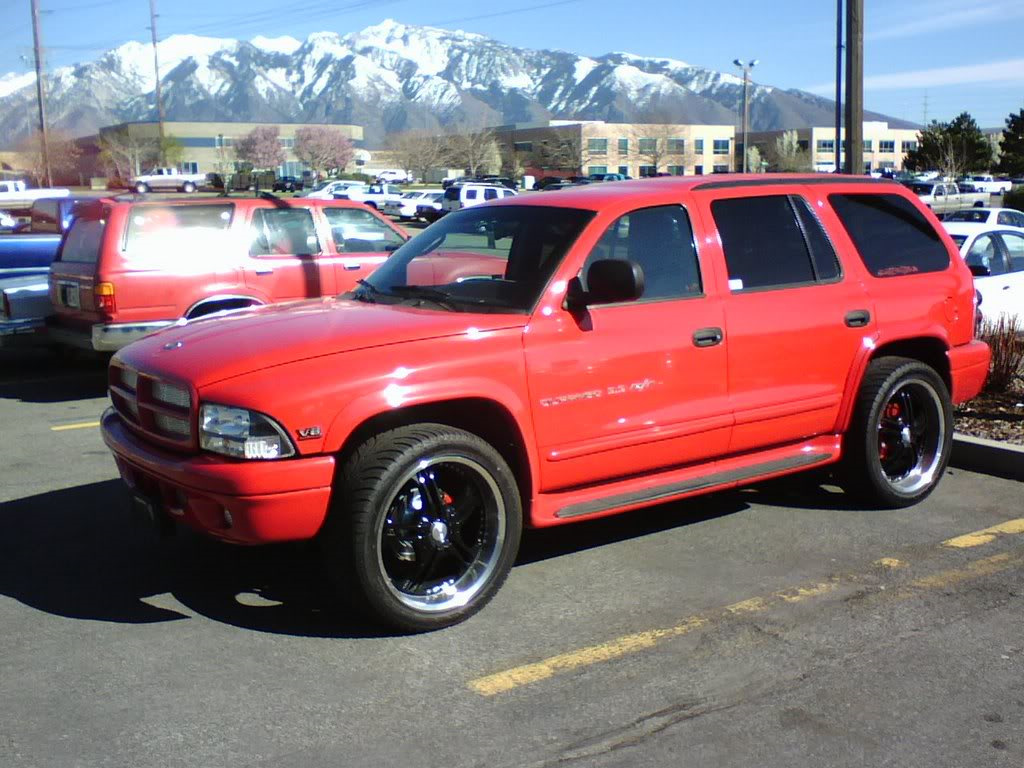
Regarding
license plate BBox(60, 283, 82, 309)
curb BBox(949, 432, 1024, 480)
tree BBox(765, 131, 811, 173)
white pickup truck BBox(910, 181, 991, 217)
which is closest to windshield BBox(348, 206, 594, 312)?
curb BBox(949, 432, 1024, 480)

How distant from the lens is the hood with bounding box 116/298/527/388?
4.54 meters

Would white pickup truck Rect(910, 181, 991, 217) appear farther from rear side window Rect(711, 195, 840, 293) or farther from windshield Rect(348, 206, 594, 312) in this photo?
windshield Rect(348, 206, 594, 312)

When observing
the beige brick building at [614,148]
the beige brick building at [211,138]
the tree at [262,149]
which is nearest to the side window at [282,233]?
the beige brick building at [614,148]

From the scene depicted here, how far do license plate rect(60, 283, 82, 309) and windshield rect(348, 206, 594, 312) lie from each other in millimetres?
5189

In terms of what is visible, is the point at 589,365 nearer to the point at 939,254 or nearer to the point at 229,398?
the point at 229,398

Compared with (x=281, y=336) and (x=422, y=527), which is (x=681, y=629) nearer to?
(x=422, y=527)

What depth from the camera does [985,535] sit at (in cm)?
594

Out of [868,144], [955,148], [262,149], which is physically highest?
[262,149]

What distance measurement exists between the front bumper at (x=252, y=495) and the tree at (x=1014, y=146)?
9495 centimetres

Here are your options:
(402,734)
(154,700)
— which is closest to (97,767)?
(154,700)

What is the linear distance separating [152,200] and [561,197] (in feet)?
19.0

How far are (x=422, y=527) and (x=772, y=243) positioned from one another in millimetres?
2515

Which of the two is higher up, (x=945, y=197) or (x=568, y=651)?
(x=945, y=197)

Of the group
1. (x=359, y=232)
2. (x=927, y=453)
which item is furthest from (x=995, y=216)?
(x=927, y=453)
